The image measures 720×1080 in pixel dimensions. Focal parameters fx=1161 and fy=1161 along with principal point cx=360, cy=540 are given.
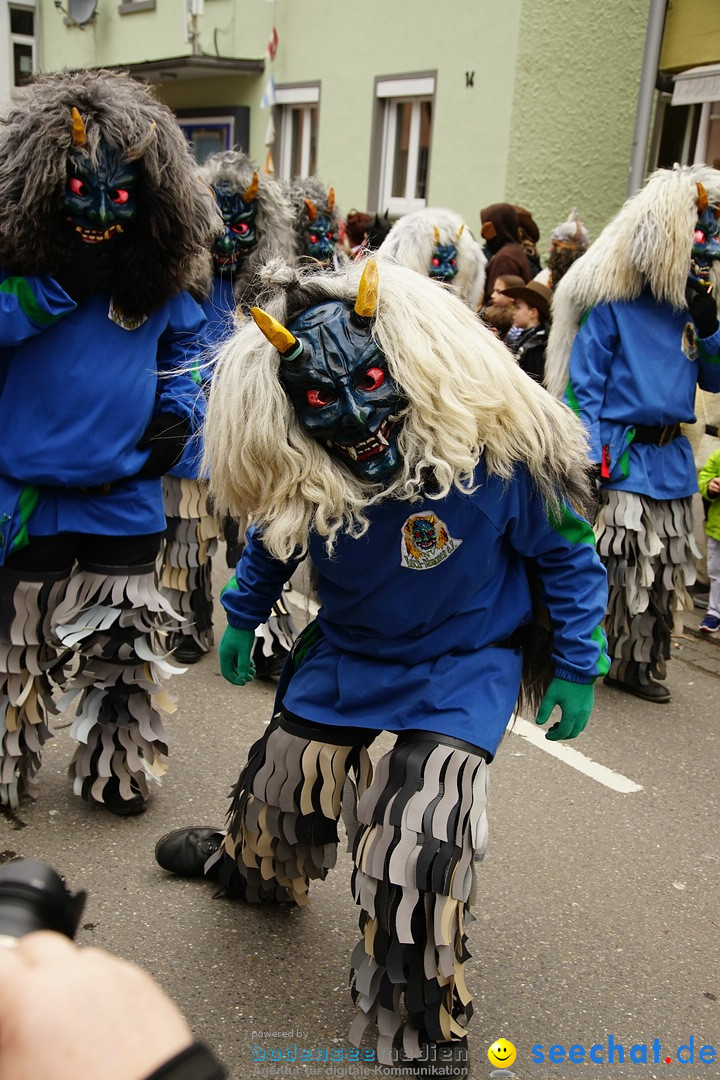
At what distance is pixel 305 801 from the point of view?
2.58 metres

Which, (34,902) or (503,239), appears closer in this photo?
(34,902)

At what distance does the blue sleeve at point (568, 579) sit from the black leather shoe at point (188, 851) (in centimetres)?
114

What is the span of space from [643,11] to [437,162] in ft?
7.46

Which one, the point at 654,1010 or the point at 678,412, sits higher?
the point at 678,412

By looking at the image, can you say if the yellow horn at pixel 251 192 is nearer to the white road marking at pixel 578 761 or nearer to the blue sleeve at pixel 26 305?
the blue sleeve at pixel 26 305

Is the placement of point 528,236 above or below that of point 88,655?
above

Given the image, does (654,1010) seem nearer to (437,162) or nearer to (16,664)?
(16,664)

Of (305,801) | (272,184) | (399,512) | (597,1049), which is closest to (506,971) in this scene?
(597,1049)

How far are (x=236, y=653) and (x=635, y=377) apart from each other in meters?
2.41

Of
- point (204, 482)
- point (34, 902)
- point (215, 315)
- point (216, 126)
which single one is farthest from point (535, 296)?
point (216, 126)

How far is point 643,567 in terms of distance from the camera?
480 cm

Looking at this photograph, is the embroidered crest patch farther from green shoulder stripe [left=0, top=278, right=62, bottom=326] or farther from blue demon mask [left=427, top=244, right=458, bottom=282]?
blue demon mask [left=427, top=244, right=458, bottom=282]

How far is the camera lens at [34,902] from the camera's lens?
97 cm

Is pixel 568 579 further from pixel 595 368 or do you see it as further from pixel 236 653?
pixel 595 368
